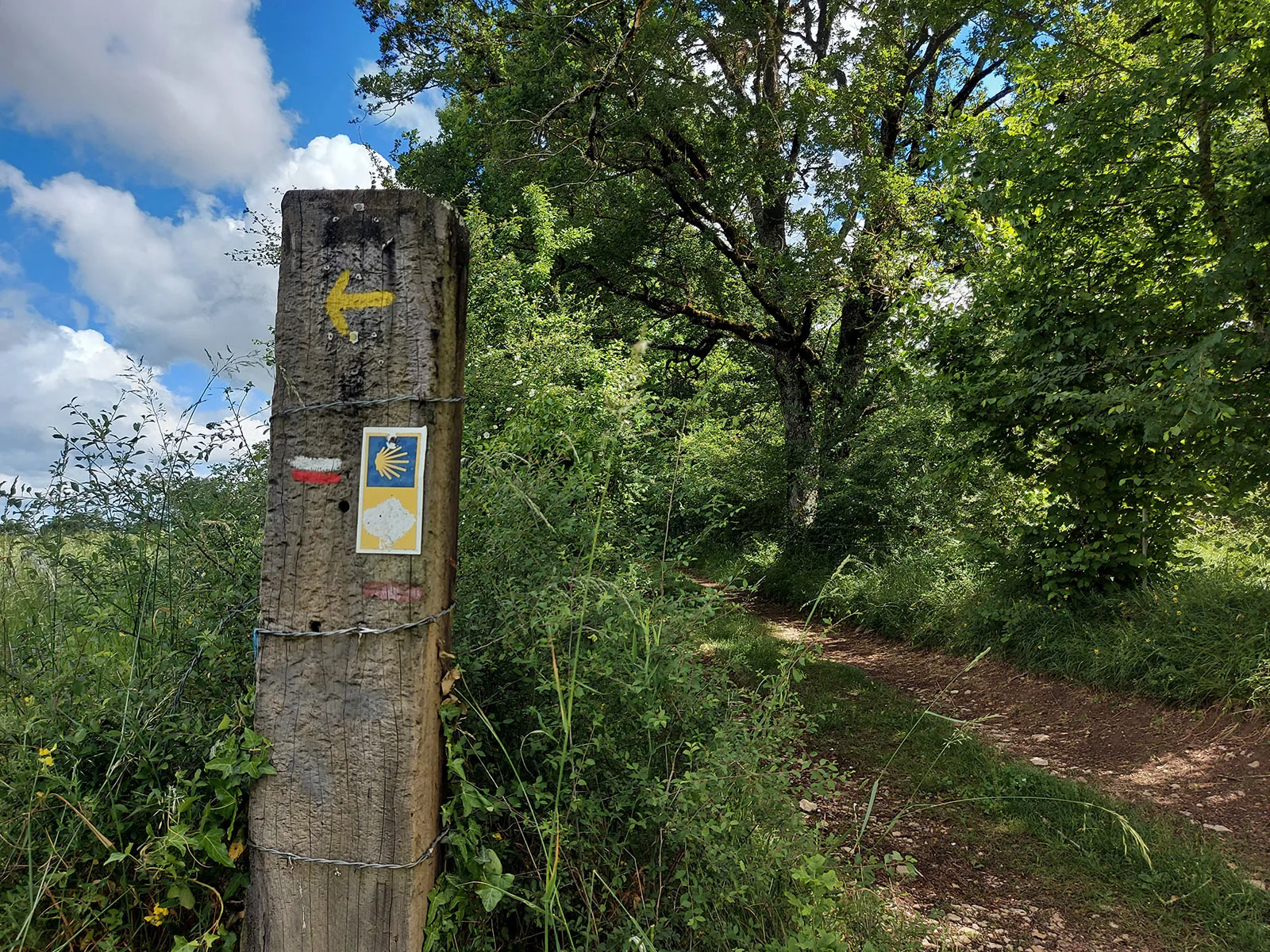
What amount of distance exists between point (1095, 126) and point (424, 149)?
14650 millimetres

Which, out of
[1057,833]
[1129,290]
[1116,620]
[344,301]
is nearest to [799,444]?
[1116,620]

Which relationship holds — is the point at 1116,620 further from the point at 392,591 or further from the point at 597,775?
the point at 392,591

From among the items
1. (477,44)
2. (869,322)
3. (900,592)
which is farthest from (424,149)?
(900,592)

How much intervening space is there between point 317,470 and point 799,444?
1129 cm

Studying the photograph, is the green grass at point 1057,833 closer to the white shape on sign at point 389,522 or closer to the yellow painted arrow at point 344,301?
the white shape on sign at point 389,522

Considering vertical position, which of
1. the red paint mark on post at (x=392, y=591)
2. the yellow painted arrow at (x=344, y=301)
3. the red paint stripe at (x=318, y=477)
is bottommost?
the red paint mark on post at (x=392, y=591)

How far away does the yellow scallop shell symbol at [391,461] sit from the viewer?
2.19 m

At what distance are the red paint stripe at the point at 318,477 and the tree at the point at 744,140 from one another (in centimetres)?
724

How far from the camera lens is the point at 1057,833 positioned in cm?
408

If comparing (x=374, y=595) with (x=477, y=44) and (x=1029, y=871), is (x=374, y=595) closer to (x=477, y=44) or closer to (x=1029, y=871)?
(x=1029, y=871)

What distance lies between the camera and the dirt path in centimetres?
331

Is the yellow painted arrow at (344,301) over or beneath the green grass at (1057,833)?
over

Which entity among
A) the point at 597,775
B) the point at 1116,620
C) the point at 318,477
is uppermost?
the point at 318,477

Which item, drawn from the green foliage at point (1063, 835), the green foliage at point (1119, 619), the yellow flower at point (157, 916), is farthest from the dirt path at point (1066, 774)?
the yellow flower at point (157, 916)
